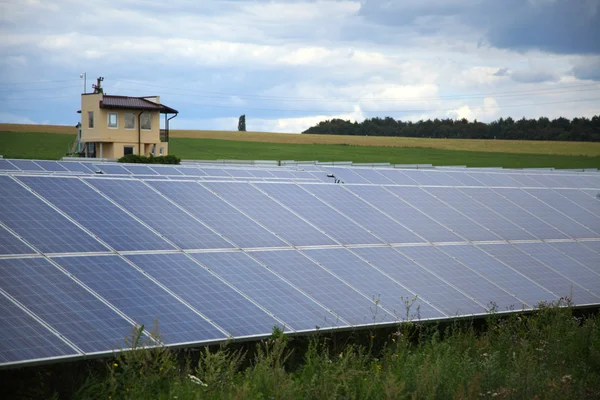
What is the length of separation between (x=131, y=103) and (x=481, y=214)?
68130 mm

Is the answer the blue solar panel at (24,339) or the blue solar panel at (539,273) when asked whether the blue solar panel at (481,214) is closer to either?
the blue solar panel at (539,273)

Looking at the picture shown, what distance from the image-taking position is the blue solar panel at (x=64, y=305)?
44.8 feet

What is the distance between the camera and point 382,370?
51.1 ft

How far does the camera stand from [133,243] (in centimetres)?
1738

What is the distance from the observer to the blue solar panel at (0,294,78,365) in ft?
41.6

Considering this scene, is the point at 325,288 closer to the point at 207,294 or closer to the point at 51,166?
the point at 207,294

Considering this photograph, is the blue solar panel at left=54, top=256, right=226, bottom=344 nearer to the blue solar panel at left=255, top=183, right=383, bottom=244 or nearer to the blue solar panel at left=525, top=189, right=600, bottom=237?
the blue solar panel at left=255, top=183, right=383, bottom=244

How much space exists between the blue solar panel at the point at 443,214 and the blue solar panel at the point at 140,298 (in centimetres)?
1074

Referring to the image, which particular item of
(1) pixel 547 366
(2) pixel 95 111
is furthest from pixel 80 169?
(2) pixel 95 111

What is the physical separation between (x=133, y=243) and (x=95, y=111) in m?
74.1

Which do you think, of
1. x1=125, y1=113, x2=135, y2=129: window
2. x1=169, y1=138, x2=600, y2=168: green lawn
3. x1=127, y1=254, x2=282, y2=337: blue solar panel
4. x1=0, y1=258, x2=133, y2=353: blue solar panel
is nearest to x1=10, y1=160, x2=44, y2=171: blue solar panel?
x1=127, y1=254, x2=282, y2=337: blue solar panel

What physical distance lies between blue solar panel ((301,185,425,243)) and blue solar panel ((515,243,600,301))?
3.69 meters

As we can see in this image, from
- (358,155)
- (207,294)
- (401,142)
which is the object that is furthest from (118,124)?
(207,294)

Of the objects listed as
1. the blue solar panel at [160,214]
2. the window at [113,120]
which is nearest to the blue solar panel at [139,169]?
the blue solar panel at [160,214]
